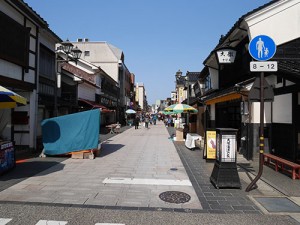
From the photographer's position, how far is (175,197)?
633cm

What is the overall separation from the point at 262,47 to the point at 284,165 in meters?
4.35

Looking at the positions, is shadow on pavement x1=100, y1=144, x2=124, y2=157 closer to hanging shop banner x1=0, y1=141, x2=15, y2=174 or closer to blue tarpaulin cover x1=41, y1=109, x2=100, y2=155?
blue tarpaulin cover x1=41, y1=109, x2=100, y2=155

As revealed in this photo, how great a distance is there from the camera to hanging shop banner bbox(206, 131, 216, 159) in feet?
36.4

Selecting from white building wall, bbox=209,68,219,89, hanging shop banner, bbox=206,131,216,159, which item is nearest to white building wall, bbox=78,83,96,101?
white building wall, bbox=209,68,219,89

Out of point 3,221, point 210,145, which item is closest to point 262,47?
point 210,145

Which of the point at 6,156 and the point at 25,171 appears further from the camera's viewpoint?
the point at 25,171

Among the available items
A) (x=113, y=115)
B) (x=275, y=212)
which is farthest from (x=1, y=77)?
(x=113, y=115)

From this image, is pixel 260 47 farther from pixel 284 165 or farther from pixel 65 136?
pixel 65 136

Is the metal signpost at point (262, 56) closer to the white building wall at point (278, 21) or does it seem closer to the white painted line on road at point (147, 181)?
the white painted line on road at point (147, 181)

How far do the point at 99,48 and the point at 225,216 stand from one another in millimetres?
42632

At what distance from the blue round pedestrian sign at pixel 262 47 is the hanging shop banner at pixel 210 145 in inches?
203

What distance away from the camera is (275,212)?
5.33 meters

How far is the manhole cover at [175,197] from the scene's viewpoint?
6.10 metres

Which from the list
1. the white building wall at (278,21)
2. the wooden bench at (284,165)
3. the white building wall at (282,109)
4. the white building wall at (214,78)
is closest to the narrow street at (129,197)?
the wooden bench at (284,165)
